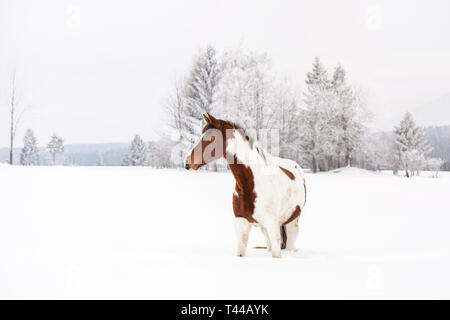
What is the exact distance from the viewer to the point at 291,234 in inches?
158

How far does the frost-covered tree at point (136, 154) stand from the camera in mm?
38781

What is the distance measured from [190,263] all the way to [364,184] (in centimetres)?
1083

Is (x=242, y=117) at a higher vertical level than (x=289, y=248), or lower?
higher

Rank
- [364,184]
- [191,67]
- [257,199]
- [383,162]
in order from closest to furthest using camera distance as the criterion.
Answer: [257,199] < [364,184] < [191,67] < [383,162]

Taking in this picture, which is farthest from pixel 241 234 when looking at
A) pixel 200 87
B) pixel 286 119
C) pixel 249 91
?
pixel 200 87

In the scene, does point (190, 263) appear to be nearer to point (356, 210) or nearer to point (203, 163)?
point (203, 163)

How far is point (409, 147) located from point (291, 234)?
2391 cm

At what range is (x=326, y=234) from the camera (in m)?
5.61

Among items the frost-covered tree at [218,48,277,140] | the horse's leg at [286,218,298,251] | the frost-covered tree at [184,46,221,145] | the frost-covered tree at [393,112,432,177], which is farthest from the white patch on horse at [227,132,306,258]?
the frost-covered tree at [393,112,432,177]

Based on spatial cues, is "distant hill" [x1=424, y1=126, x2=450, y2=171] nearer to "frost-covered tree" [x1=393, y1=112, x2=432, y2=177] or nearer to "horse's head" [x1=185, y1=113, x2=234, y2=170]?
"frost-covered tree" [x1=393, y1=112, x2=432, y2=177]

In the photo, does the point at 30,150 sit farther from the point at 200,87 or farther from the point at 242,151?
the point at 242,151

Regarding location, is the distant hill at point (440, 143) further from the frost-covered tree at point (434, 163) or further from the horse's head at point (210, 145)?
the horse's head at point (210, 145)

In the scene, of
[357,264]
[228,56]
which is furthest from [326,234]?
[228,56]

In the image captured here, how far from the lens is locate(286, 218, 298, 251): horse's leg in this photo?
4.01m
